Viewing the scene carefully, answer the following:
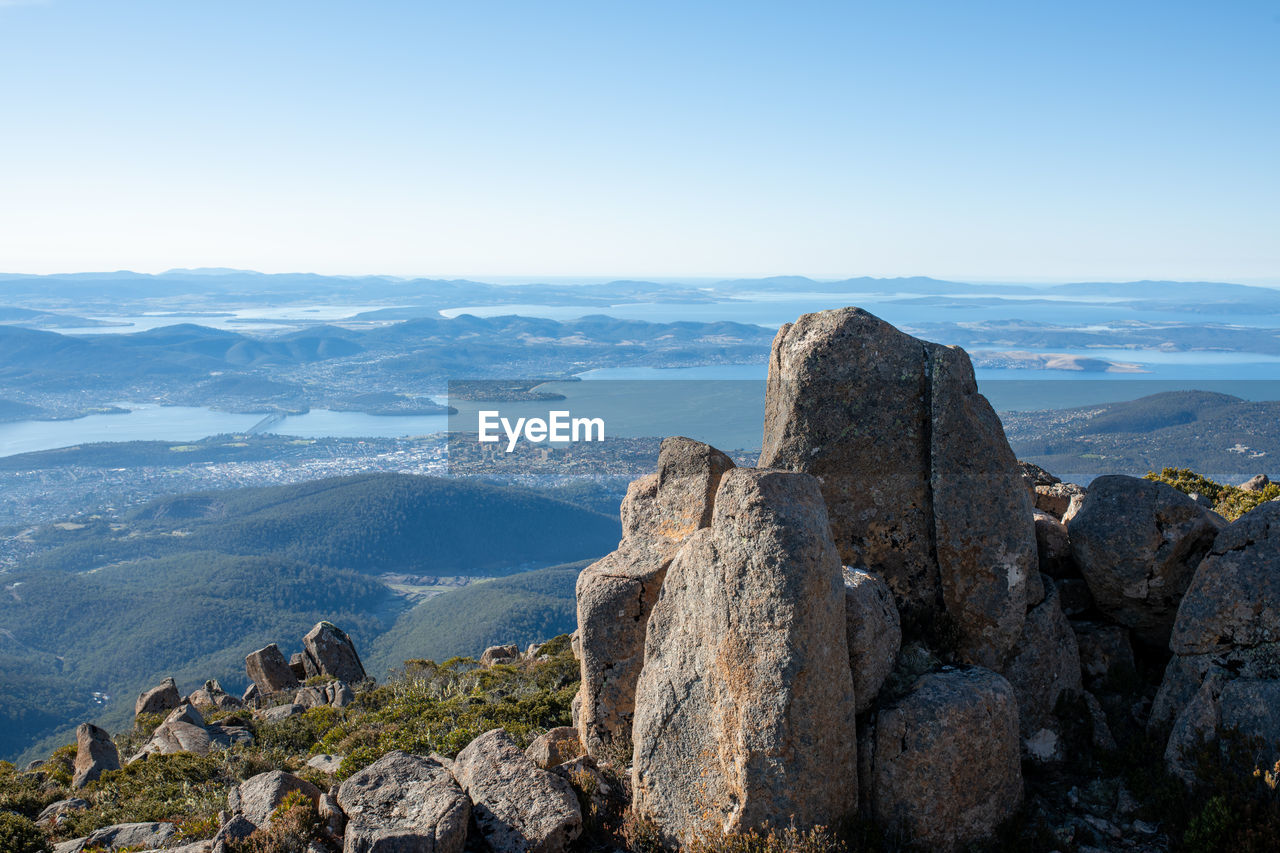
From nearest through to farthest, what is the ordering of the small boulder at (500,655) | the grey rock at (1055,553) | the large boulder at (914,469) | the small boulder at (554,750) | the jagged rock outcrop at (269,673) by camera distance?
the large boulder at (914,469) → the small boulder at (554,750) → the grey rock at (1055,553) → the jagged rock outcrop at (269,673) → the small boulder at (500,655)

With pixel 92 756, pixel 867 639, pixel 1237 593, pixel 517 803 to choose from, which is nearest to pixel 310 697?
pixel 92 756

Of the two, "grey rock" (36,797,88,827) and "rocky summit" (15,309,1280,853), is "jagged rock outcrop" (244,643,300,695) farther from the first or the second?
"rocky summit" (15,309,1280,853)

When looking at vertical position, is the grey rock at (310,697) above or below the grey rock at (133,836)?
below

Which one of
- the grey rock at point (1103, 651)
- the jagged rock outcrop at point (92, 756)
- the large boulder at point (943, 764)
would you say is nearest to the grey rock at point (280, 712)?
the jagged rock outcrop at point (92, 756)

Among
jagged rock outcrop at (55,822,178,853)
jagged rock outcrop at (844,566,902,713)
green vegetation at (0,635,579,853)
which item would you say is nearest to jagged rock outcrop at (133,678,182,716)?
green vegetation at (0,635,579,853)

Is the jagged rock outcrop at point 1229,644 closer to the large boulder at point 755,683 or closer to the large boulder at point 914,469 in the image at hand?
the large boulder at point 914,469

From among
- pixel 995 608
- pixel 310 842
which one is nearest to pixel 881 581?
pixel 995 608
